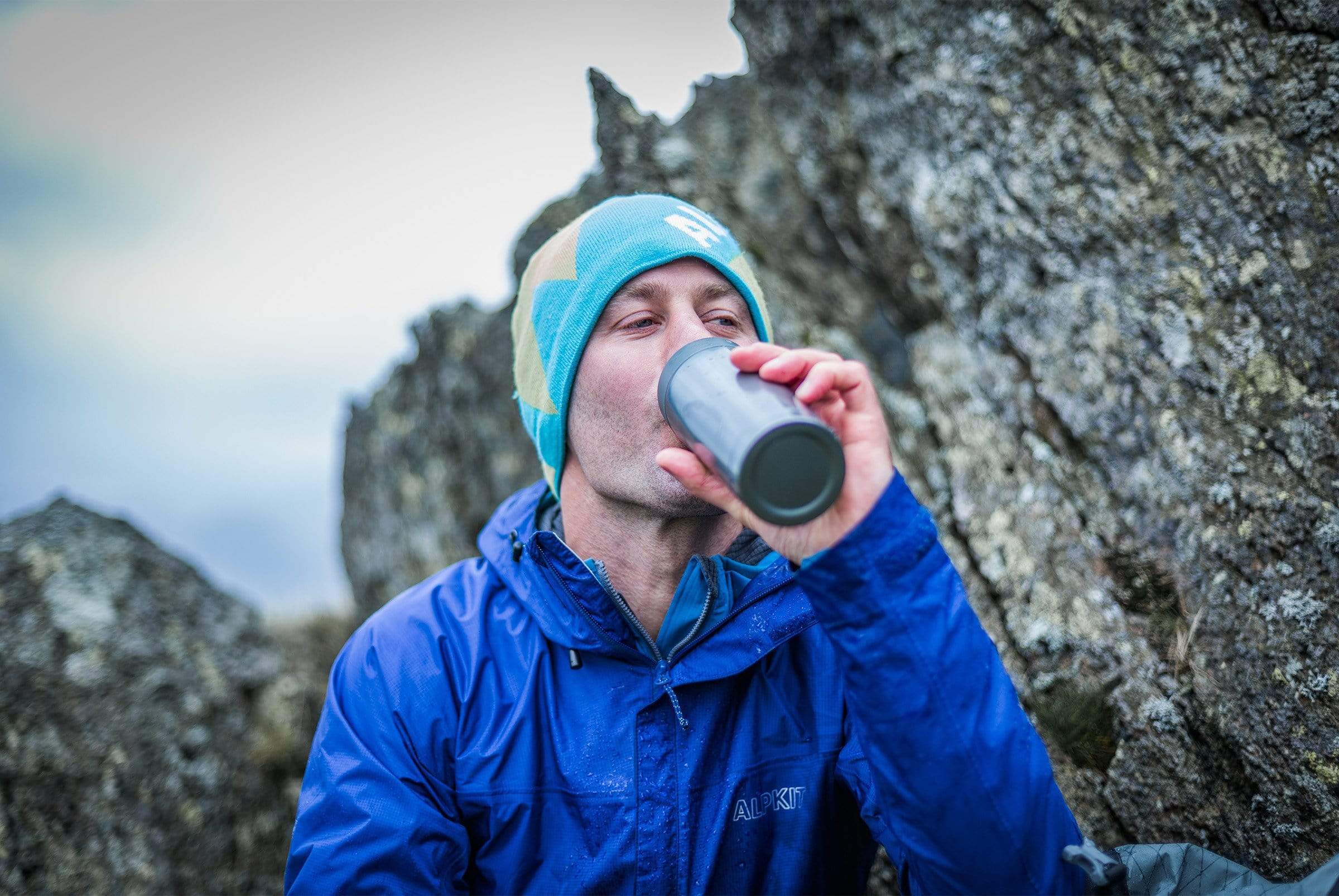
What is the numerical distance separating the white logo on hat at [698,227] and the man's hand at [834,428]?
3.29 feet

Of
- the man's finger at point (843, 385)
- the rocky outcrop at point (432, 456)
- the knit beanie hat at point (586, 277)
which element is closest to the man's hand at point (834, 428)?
the man's finger at point (843, 385)

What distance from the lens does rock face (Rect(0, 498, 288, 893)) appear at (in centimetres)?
384

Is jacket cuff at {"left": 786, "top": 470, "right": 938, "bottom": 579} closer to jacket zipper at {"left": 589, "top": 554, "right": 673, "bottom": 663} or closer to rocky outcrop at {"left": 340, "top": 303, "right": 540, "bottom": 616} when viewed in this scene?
jacket zipper at {"left": 589, "top": 554, "right": 673, "bottom": 663}

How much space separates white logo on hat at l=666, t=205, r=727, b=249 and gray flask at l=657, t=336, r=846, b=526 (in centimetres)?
115

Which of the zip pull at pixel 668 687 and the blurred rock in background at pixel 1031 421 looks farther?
the blurred rock in background at pixel 1031 421

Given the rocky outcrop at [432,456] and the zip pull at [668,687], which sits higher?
the rocky outcrop at [432,456]

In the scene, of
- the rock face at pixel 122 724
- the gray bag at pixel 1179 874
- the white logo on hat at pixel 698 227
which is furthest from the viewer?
the rock face at pixel 122 724

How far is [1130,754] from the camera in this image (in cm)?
305

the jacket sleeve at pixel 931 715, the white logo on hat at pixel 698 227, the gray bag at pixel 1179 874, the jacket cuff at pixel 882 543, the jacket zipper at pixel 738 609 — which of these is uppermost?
the white logo on hat at pixel 698 227

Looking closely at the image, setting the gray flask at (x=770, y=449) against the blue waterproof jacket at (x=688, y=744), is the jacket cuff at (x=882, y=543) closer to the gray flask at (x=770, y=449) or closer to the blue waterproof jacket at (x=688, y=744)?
the blue waterproof jacket at (x=688, y=744)

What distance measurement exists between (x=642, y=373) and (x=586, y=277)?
473 millimetres

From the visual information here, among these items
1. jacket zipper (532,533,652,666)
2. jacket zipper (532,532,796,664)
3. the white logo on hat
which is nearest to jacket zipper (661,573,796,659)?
jacket zipper (532,532,796,664)

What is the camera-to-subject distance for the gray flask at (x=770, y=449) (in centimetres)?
183

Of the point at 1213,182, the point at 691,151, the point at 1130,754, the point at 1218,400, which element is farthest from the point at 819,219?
the point at 1130,754
